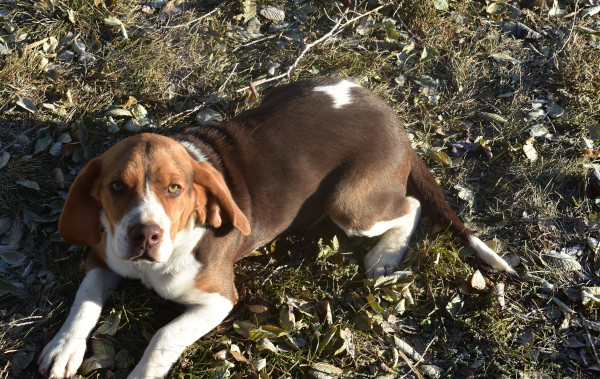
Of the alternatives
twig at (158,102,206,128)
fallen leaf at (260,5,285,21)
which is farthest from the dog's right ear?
fallen leaf at (260,5,285,21)

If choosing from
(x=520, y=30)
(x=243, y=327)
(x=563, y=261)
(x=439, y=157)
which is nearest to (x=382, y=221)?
(x=439, y=157)

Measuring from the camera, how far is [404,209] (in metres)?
4.59

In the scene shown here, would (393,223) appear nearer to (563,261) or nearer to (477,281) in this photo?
(477,281)

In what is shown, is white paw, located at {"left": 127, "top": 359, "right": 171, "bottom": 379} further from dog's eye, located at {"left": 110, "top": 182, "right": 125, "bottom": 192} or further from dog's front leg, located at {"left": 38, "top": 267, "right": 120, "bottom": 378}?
dog's eye, located at {"left": 110, "top": 182, "right": 125, "bottom": 192}

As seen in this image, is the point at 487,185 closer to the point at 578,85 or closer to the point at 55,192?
the point at 578,85

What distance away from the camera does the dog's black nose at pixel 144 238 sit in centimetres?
338

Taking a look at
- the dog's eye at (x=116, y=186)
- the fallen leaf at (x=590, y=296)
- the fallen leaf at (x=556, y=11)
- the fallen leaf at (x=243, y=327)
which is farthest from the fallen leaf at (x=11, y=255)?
the fallen leaf at (x=556, y=11)

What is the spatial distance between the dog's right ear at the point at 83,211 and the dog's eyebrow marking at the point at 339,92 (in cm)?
163

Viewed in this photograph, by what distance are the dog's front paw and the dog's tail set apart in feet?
8.20

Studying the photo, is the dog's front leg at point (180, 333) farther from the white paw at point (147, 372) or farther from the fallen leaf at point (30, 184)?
the fallen leaf at point (30, 184)

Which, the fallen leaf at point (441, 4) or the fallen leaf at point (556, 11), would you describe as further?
the fallen leaf at point (556, 11)

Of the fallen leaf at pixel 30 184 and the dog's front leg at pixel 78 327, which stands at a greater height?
the fallen leaf at pixel 30 184

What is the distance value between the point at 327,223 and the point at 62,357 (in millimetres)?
2055

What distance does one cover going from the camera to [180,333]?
381 centimetres
